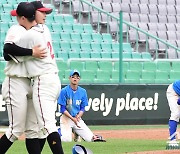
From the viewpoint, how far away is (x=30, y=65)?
729 cm

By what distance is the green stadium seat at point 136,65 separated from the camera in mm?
19297

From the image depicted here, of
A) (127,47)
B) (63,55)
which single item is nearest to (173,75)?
(127,47)

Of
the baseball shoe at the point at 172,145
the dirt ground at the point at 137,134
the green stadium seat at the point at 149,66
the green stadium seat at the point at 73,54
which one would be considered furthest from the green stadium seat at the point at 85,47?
the baseball shoe at the point at 172,145

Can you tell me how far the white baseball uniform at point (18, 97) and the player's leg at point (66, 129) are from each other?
5179 mm

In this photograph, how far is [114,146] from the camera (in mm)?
11164

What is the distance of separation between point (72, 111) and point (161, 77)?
739cm

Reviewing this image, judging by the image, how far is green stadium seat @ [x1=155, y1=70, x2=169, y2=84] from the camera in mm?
19698

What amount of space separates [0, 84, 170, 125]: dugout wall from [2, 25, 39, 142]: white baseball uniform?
9.84 meters

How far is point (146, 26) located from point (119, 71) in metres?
5.51

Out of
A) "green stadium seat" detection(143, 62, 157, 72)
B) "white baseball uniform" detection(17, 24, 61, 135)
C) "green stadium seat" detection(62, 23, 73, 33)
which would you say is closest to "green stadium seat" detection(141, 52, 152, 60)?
"green stadium seat" detection(143, 62, 157, 72)

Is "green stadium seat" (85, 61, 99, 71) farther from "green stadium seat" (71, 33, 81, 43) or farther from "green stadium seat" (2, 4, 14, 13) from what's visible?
"green stadium seat" (2, 4, 14, 13)

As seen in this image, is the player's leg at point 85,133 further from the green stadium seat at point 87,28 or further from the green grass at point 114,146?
the green stadium seat at point 87,28

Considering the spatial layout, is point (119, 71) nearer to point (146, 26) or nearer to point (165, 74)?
point (165, 74)

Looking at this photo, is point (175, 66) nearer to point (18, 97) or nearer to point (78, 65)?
point (78, 65)
